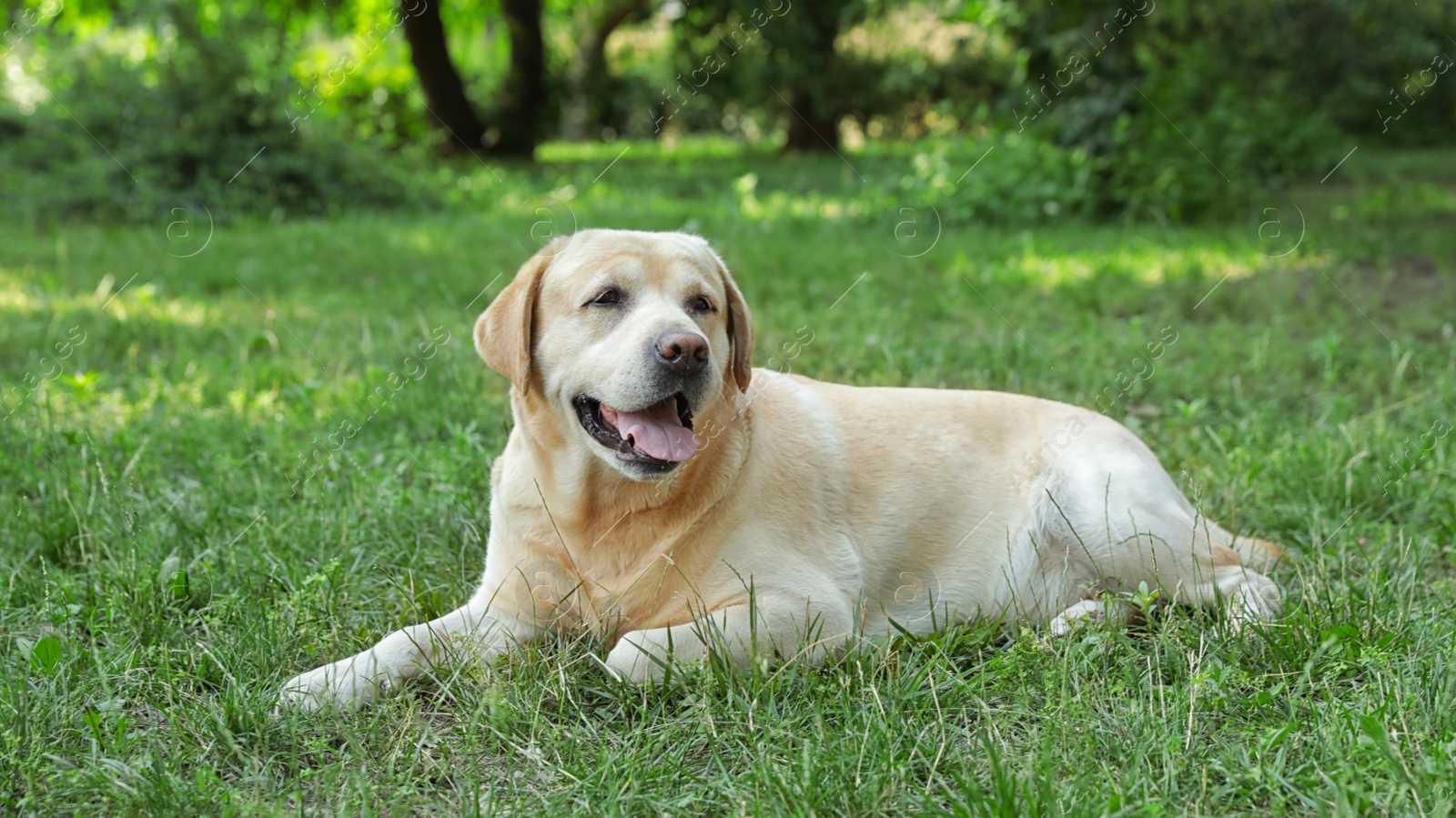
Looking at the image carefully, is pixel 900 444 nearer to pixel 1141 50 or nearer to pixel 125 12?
pixel 1141 50

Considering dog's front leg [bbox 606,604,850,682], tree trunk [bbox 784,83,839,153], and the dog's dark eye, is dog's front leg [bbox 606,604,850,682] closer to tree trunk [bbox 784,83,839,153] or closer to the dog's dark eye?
the dog's dark eye

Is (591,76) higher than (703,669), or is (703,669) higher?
(703,669)

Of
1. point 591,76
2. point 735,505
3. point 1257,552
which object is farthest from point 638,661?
point 591,76

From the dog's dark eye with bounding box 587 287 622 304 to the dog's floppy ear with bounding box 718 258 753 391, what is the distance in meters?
0.42

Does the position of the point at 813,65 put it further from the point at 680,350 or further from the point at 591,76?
the point at 680,350

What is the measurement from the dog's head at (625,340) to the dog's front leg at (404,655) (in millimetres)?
567

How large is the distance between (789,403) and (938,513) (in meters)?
0.59

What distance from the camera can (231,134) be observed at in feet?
39.0

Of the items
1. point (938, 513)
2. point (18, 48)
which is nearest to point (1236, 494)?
point (938, 513)

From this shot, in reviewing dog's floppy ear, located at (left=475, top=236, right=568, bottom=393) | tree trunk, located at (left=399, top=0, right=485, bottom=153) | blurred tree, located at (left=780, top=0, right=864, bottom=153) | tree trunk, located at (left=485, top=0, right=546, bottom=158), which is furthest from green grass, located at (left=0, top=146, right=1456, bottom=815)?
tree trunk, located at (left=485, top=0, right=546, bottom=158)

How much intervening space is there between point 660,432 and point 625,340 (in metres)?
0.27

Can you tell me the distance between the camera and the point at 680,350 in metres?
3.02

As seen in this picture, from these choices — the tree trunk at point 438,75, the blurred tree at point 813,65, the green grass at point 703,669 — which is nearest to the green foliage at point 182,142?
the green grass at point 703,669

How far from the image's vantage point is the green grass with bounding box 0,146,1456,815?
8.02ft
